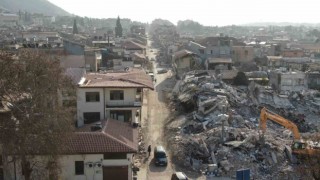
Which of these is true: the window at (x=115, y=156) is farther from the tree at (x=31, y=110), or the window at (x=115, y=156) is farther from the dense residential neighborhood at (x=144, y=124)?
the tree at (x=31, y=110)

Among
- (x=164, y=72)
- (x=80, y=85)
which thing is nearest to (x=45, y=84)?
(x=80, y=85)

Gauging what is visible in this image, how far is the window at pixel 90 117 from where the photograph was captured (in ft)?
92.5

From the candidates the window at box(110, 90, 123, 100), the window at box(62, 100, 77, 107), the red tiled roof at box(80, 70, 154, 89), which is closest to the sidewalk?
the window at box(110, 90, 123, 100)

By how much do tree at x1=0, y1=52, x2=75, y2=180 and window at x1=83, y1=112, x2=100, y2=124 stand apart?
8599 millimetres

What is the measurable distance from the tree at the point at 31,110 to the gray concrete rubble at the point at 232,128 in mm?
10586

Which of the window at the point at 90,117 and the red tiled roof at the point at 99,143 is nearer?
the red tiled roof at the point at 99,143

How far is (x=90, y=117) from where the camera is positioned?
2831 centimetres

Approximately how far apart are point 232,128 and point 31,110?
16638 mm

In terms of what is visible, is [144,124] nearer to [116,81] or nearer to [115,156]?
[116,81]

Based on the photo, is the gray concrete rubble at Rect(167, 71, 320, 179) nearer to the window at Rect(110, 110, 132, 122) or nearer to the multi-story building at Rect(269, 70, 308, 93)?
the multi-story building at Rect(269, 70, 308, 93)

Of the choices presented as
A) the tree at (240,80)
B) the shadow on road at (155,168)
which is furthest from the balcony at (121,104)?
the tree at (240,80)

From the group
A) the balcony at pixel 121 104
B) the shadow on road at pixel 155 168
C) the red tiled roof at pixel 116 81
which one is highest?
the red tiled roof at pixel 116 81

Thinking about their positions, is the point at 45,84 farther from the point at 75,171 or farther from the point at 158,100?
the point at 158,100

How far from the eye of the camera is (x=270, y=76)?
51.8m
